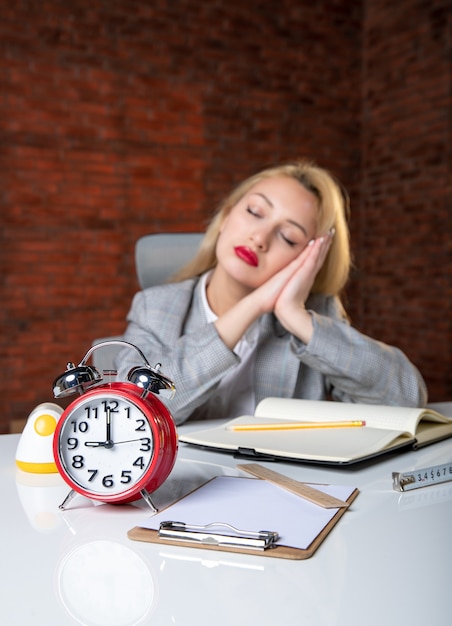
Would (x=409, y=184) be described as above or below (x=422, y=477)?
above

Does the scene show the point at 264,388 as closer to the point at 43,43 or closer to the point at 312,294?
the point at 312,294

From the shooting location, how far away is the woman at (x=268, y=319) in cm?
147

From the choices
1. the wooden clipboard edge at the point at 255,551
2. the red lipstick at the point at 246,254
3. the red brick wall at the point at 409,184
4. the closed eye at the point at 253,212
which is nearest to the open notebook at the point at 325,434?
the wooden clipboard edge at the point at 255,551

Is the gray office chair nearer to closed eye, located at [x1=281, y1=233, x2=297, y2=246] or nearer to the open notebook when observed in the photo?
closed eye, located at [x1=281, y1=233, x2=297, y2=246]

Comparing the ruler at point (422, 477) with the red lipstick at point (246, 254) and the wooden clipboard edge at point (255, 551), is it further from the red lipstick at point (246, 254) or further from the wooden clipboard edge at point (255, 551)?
the red lipstick at point (246, 254)

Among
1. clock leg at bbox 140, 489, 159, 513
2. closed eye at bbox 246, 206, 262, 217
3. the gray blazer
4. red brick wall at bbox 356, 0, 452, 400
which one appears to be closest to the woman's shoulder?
the gray blazer

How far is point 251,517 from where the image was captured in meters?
0.76

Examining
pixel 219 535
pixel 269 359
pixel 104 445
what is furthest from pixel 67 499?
pixel 269 359

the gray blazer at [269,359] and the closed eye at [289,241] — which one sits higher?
the closed eye at [289,241]

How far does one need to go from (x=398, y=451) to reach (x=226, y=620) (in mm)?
631

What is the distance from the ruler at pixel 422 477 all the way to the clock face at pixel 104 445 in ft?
1.05

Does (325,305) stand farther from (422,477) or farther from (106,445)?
(106,445)

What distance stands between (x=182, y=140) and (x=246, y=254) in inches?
124

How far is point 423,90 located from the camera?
4641 mm
